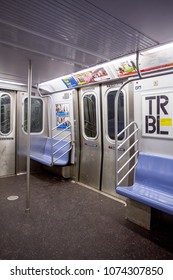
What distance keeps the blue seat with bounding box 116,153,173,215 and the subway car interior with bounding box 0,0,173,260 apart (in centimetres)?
1

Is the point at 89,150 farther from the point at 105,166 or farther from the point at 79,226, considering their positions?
the point at 79,226

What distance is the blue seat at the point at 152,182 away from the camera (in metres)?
2.54

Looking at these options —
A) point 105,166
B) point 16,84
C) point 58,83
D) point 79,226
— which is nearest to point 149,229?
point 79,226

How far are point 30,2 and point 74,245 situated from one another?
2.49 metres

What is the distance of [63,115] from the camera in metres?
5.23

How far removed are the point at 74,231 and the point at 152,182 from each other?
131 centimetres

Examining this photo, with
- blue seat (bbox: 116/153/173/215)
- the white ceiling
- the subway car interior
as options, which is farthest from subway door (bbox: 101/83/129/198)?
the white ceiling

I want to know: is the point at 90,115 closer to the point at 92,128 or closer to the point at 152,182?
the point at 92,128

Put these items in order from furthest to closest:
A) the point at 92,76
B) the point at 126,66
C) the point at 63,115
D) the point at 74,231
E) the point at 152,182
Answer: the point at 63,115 → the point at 92,76 → the point at 126,66 → the point at 152,182 → the point at 74,231

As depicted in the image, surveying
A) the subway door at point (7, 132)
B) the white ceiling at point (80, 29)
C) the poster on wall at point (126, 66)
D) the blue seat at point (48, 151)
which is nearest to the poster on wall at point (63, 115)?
the blue seat at point (48, 151)

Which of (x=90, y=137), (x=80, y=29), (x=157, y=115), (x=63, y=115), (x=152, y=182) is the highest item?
(x=80, y=29)

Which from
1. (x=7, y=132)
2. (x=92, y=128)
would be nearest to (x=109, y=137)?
(x=92, y=128)

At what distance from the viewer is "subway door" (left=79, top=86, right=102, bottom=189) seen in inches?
169

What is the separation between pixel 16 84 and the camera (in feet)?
17.2
